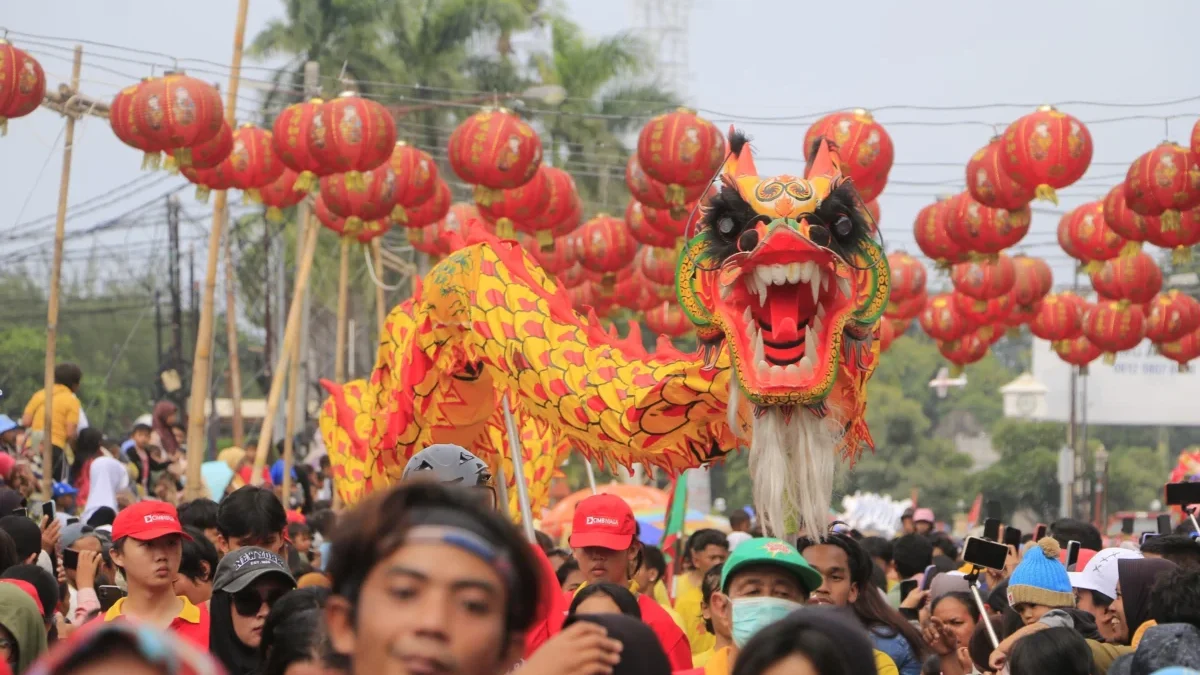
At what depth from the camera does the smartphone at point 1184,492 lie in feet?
25.6

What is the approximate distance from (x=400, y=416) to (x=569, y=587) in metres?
2.83

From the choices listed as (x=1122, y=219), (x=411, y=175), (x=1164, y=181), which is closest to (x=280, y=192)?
(x=411, y=175)

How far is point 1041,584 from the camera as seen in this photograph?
5508mm

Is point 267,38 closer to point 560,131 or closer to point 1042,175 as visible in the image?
point 560,131

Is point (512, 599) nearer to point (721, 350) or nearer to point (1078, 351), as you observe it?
point (721, 350)

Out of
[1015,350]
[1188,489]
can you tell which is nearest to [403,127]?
[1188,489]

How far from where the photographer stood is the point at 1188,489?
781 cm

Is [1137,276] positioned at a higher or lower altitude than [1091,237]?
lower

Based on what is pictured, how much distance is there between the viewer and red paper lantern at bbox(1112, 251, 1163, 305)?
1560 cm

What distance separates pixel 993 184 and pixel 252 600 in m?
9.11

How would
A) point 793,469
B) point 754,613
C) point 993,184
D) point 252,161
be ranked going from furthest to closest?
point 252,161, point 993,184, point 793,469, point 754,613

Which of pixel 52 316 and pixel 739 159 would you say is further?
pixel 52 316

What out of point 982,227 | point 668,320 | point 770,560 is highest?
point 982,227

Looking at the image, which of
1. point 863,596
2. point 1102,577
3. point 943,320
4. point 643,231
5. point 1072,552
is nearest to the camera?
point 863,596
